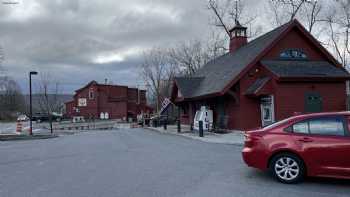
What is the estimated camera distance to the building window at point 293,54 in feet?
81.1

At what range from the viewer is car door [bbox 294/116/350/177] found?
304 inches

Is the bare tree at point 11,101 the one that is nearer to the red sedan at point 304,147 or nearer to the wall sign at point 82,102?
the wall sign at point 82,102

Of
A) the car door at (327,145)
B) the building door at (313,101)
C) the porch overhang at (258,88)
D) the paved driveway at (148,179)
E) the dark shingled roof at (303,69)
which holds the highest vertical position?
the dark shingled roof at (303,69)

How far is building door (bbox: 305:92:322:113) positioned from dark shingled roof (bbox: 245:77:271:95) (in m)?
2.54

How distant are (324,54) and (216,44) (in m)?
28.1

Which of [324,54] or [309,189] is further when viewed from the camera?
[324,54]

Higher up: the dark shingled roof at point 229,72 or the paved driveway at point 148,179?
the dark shingled roof at point 229,72

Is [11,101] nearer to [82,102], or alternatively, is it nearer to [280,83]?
[82,102]

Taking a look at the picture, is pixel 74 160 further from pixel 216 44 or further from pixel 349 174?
pixel 216 44

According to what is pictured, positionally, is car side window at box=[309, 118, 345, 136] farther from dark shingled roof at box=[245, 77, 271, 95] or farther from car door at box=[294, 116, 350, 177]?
dark shingled roof at box=[245, 77, 271, 95]

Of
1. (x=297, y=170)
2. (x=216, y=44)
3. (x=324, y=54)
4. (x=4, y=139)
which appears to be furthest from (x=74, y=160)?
(x=216, y=44)

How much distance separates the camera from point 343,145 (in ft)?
25.3

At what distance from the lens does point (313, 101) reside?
2266 cm

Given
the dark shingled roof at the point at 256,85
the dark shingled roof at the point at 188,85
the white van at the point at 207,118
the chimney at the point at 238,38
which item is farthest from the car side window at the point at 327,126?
the chimney at the point at 238,38
